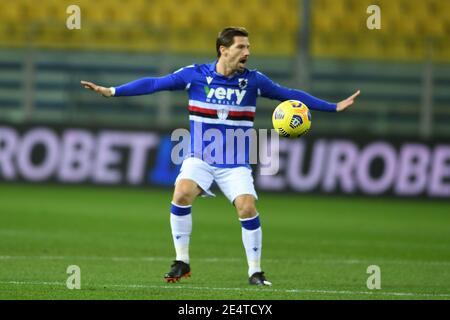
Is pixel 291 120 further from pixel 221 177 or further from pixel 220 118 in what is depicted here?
pixel 221 177

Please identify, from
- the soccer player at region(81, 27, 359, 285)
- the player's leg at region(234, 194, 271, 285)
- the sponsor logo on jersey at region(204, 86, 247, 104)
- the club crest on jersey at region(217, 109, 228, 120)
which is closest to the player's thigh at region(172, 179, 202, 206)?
the soccer player at region(81, 27, 359, 285)

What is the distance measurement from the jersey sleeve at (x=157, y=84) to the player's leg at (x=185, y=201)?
71 cm

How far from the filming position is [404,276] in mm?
10359

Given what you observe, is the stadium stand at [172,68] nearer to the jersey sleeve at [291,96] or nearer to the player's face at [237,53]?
the jersey sleeve at [291,96]

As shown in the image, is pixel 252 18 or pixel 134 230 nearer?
pixel 134 230

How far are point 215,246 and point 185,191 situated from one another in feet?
11.3

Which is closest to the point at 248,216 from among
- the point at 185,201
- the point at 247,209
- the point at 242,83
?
the point at 247,209

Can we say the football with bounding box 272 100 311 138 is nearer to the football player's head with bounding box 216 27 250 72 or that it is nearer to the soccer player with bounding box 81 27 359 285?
the soccer player with bounding box 81 27 359 285

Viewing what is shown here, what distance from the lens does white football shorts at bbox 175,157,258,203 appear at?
9516mm

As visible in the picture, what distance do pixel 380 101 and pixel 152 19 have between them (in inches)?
229

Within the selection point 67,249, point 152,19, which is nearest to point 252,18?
point 152,19

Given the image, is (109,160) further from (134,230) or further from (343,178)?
(134,230)

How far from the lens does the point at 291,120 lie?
9328 mm
